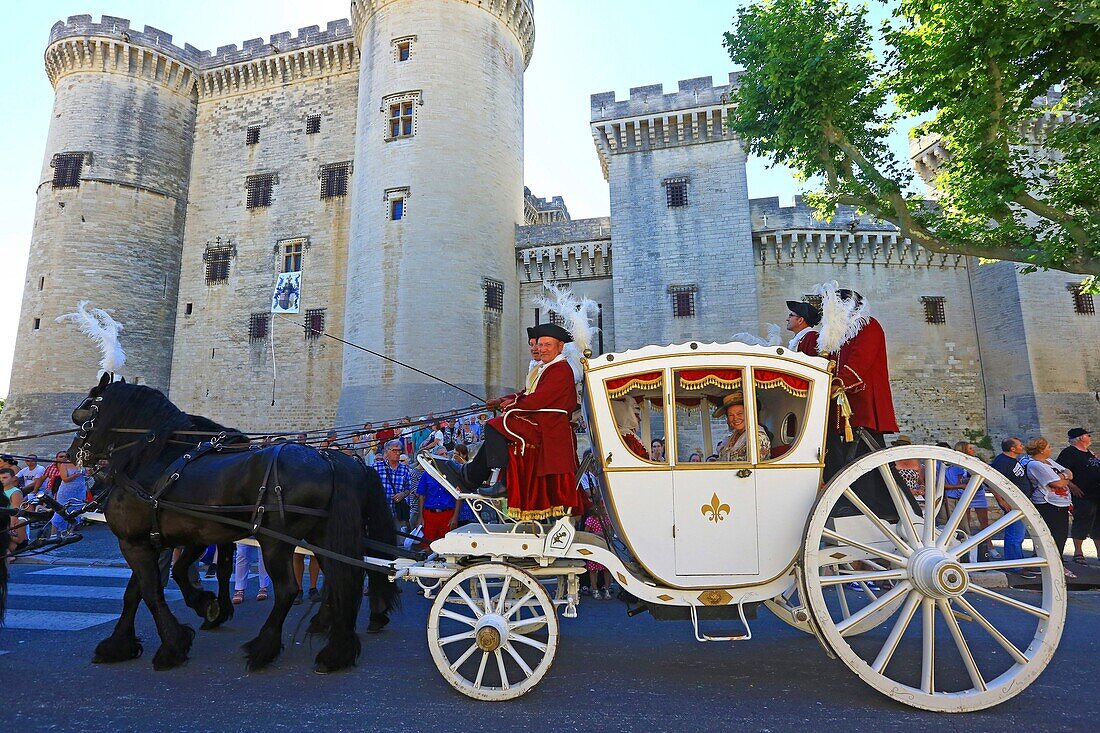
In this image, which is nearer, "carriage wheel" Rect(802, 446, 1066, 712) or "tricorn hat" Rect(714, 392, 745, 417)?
"carriage wheel" Rect(802, 446, 1066, 712)

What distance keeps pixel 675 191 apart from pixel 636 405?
1673 cm

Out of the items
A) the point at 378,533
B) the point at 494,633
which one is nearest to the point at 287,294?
the point at 378,533

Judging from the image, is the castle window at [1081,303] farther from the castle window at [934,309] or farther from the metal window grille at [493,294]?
the metal window grille at [493,294]

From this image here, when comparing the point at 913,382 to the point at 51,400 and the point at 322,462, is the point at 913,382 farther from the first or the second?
the point at 51,400

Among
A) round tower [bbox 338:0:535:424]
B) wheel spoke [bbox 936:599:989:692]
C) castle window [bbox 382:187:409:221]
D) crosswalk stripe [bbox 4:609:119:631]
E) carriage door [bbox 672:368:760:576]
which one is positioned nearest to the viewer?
wheel spoke [bbox 936:599:989:692]

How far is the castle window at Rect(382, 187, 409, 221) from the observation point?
19078 millimetres

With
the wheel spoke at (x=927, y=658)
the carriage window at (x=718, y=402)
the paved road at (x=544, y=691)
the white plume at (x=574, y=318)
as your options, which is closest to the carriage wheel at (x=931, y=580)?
the wheel spoke at (x=927, y=658)

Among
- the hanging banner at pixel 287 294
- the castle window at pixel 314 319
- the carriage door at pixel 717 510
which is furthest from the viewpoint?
the castle window at pixel 314 319

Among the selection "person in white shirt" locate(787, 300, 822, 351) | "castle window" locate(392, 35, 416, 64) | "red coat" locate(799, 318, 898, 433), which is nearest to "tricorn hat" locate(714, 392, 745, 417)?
"red coat" locate(799, 318, 898, 433)

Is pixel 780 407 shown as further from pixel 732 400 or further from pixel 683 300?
pixel 683 300

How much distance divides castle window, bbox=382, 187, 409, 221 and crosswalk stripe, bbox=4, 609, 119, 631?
15.0 metres

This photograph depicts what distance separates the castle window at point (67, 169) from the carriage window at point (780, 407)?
27.7 m

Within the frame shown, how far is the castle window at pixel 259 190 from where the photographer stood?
77.8ft

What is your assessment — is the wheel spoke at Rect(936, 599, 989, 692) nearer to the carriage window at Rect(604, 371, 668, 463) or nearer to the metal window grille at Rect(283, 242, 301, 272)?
the carriage window at Rect(604, 371, 668, 463)
